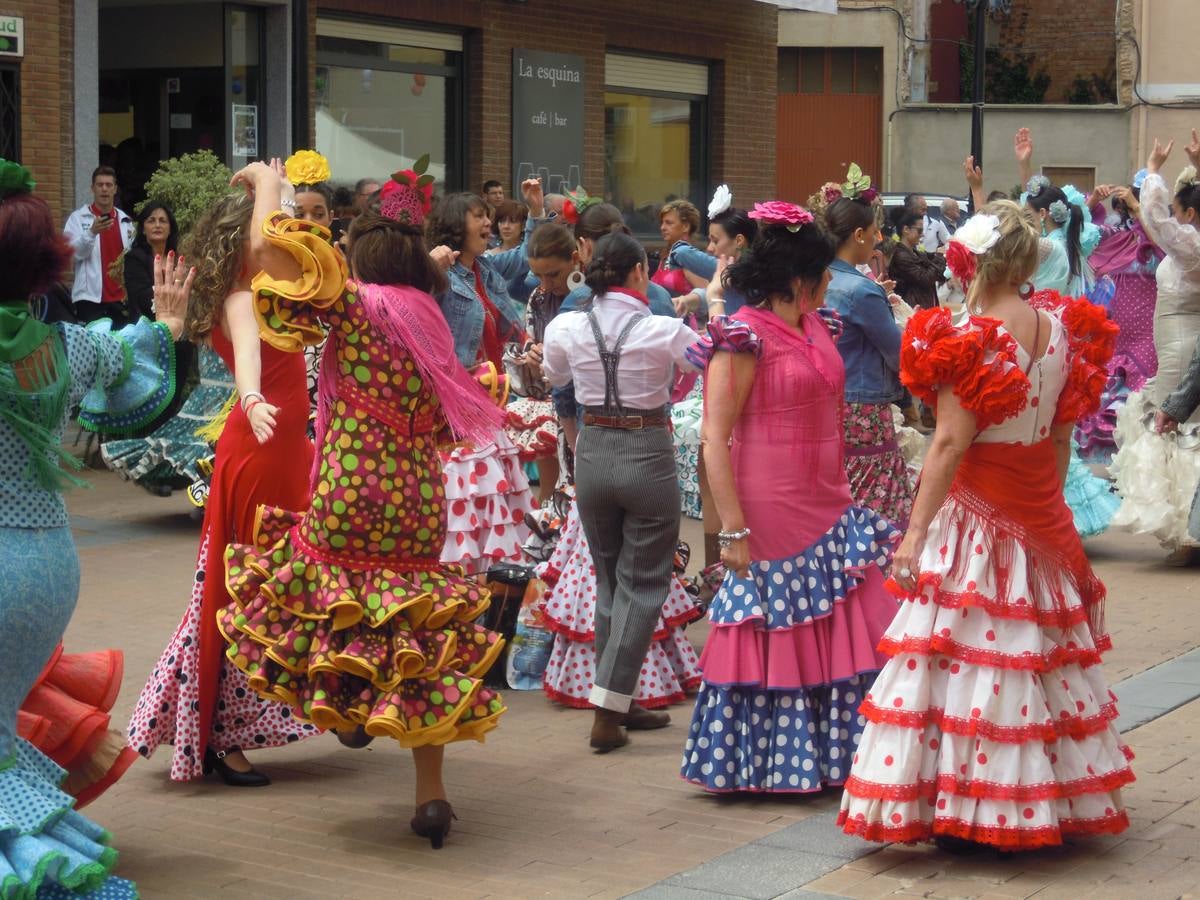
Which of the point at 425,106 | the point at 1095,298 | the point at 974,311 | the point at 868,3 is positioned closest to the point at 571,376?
the point at 974,311

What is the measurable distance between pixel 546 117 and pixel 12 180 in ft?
52.8

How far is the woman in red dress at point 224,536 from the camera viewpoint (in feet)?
20.9

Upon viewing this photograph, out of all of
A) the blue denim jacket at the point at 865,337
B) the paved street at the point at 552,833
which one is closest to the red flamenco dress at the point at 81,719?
the paved street at the point at 552,833

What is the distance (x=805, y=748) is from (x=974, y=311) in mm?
1552

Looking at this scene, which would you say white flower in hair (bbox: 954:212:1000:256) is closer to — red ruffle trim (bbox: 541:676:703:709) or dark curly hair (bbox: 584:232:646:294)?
dark curly hair (bbox: 584:232:646:294)

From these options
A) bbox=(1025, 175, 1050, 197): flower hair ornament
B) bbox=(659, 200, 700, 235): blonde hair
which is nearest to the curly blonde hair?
bbox=(659, 200, 700, 235): blonde hair

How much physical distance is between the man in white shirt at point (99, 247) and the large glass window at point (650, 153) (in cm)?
829

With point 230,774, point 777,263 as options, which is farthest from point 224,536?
point 777,263

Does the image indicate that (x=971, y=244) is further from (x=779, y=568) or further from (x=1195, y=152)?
(x=1195, y=152)

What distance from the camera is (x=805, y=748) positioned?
20.0 feet

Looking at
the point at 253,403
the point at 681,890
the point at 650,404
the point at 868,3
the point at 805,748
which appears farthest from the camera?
the point at 868,3

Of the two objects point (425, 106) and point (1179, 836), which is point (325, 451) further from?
point (425, 106)

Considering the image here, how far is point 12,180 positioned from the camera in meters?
4.75

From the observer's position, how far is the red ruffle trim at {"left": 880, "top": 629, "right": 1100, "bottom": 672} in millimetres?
5289
